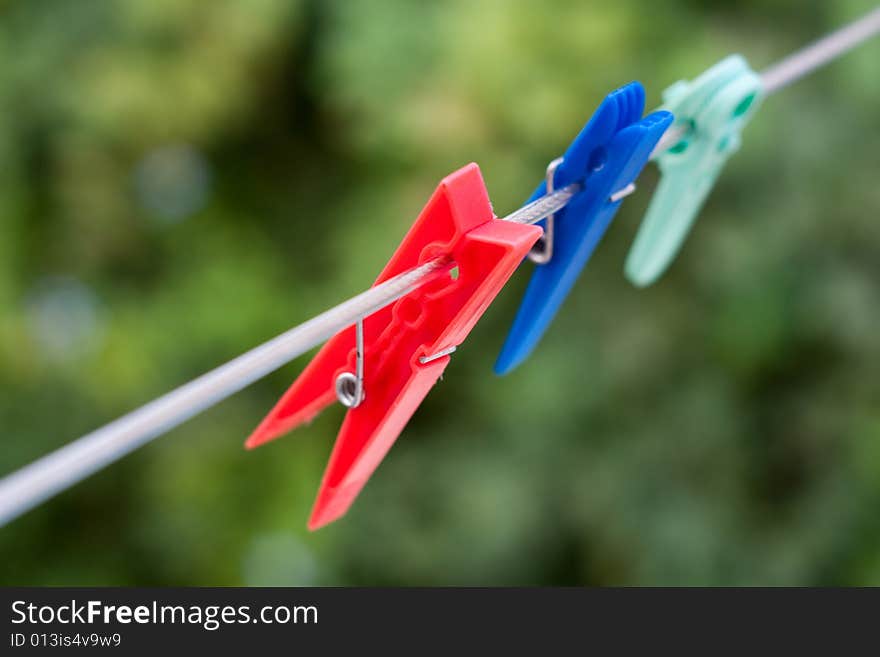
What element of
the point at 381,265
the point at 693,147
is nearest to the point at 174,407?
the point at 693,147

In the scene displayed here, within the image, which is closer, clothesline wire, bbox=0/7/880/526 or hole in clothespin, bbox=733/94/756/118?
clothesline wire, bbox=0/7/880/526

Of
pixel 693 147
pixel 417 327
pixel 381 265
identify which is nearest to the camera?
pixel 417 327

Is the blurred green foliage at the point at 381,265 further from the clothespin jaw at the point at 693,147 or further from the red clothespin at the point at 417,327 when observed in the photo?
the red clothespin at the point at 417,327

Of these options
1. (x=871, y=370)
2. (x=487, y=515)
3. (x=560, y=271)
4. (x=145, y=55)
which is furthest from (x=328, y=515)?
(x=145, y=55)

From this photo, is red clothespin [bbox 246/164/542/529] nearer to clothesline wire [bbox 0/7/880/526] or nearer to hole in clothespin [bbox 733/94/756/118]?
clothesline wire [bbox 0/7/880/526]

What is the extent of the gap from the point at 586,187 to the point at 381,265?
35.9 inches

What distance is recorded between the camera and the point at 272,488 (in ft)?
5.23

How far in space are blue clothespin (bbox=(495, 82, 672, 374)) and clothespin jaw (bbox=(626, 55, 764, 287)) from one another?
0.08 m

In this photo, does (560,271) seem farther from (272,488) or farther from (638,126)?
(272,488)

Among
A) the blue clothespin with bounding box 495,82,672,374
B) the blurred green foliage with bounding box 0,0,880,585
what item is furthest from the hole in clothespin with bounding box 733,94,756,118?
the blurred green foliage with bounding box 0,0,880,585

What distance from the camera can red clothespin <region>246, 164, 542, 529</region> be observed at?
0.44m

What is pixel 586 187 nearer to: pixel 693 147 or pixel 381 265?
pixel 693 147

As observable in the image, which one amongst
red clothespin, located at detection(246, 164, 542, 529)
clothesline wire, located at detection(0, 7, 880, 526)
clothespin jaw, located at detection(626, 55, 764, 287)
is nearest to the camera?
clothesline wire, located at detection(0, 7, 880, 526)

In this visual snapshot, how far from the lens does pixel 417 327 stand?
0.46 meters
